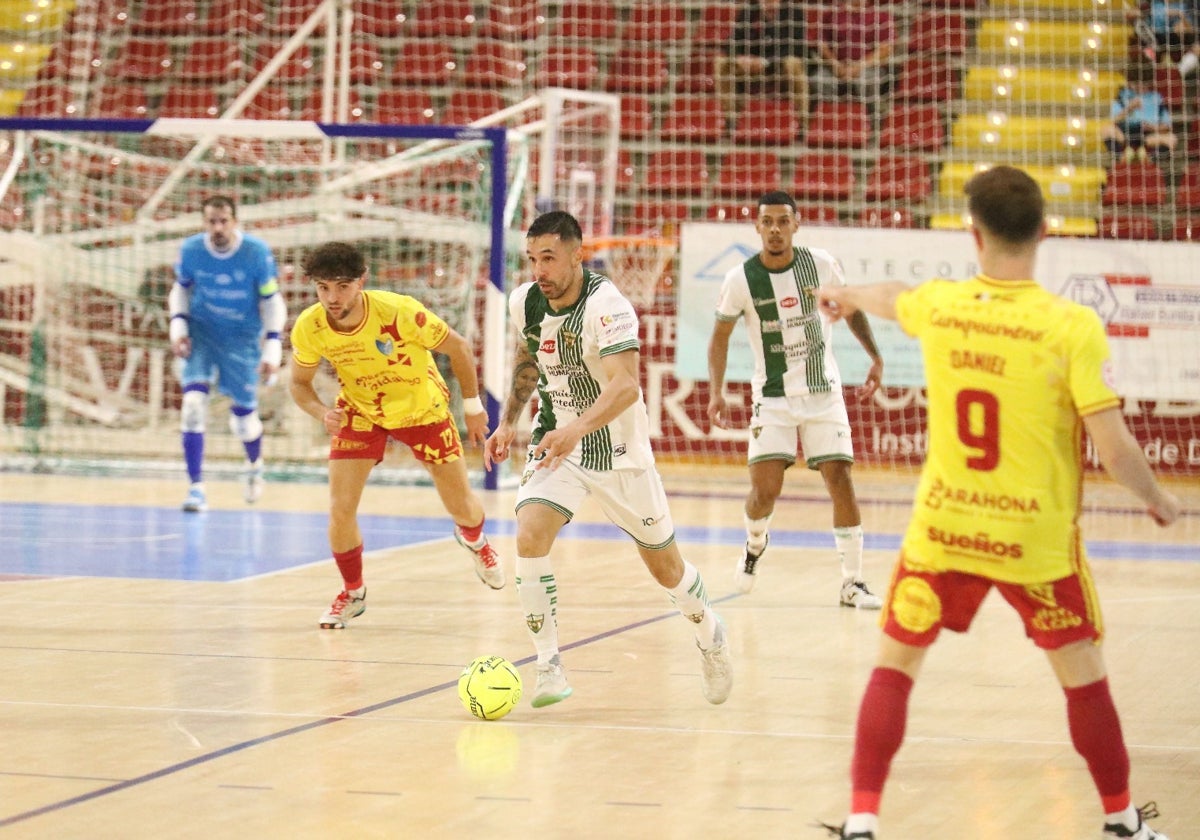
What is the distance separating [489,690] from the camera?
5.92 metres

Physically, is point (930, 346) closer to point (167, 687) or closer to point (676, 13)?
point (167, 687)

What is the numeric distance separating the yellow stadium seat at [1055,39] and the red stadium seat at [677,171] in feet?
12.5

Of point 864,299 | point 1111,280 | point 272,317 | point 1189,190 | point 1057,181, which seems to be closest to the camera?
point 864,299

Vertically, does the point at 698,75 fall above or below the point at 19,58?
below

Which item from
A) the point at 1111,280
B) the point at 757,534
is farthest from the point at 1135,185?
the point at 757,534

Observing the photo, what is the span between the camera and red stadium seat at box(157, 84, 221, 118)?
69.5ft

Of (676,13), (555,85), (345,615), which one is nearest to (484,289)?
(555,85)

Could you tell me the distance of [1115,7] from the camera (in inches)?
798

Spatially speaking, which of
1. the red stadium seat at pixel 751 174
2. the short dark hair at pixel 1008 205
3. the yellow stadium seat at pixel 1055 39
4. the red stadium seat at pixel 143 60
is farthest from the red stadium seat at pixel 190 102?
the short dark hair at pixel 1008 205

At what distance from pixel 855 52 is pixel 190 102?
27.4 feet

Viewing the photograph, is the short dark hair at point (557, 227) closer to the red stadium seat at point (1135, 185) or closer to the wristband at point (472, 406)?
the wristband at point (472, 406)

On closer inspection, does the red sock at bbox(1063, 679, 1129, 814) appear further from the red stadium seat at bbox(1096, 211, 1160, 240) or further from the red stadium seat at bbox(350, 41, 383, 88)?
the red stadium seat at bbox(350, 41, 383, 88)

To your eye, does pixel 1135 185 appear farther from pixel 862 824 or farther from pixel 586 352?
pixel 862 824

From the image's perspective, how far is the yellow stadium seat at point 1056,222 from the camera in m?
18.9
